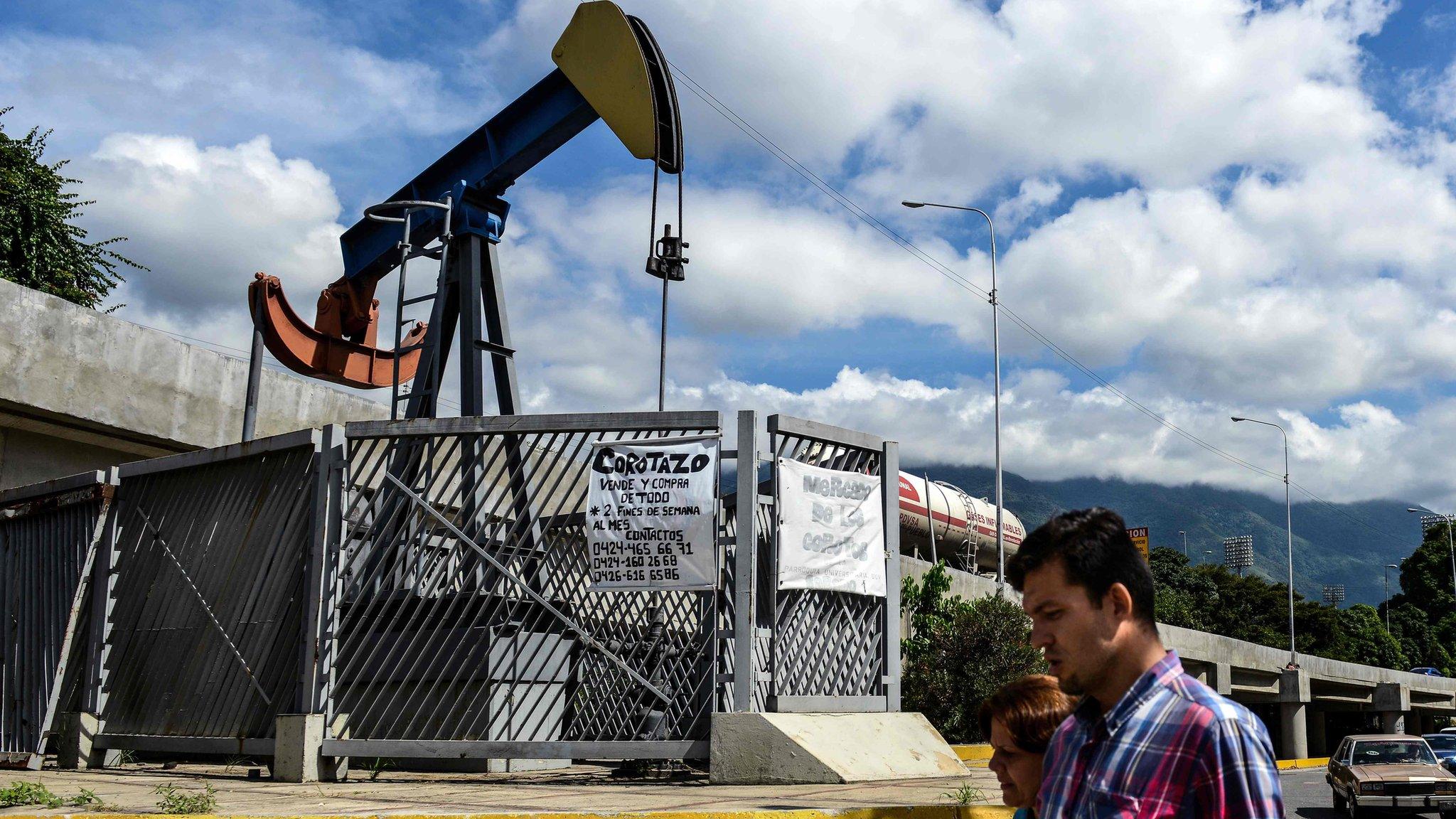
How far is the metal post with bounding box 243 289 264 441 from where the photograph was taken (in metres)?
17.0

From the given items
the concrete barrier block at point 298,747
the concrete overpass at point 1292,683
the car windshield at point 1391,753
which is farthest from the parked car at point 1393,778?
the concrete barrier block at point 298,747

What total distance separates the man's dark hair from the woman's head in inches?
25.7

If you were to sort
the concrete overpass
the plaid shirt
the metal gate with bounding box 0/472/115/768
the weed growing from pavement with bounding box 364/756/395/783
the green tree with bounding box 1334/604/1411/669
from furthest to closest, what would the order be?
1. the green tree with bounding box 1334/604/1411/669
2. the concrete overpass
3. the metal gate with bounding box 0/472/115/768
4. the weed growing from pavement with bounding box 364/756/395/783
5. the plaid shirt

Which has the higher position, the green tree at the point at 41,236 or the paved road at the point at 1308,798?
the green tree at the point at 41,236

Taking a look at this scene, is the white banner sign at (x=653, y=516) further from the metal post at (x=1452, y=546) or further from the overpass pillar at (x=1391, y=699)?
the metal post at (x=1452, y=546)

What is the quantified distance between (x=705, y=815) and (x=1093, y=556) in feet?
14.9

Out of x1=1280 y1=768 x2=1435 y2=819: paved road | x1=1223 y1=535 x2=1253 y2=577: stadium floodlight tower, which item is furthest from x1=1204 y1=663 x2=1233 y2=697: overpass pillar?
x1=1223 y1=535 x2=1253 y2=577: stadium floodlight tower

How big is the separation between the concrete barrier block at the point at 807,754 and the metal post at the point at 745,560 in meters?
A: 0.25

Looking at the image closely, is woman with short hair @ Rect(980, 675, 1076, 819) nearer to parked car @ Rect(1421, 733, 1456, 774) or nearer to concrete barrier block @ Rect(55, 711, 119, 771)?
concrete barrier block @ Rect(55, 711, 119, 771)

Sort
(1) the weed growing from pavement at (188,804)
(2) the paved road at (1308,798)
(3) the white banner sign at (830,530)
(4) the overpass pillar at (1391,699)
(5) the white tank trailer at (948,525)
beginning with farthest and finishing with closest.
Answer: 1. (4) the overpass pillar at (1391,699)
2. (5) the white tank trailer at (948,525)
3. (2) the paved road at (1308,798)
4. (3) the white banner sign at (830,530)
5. (1) the weed growing from pavement at (188,804)

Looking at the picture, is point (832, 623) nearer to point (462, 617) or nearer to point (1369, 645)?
point (462, 617)

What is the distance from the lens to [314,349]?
19031 millimetres

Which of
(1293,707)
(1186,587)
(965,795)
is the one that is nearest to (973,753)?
(965,795)

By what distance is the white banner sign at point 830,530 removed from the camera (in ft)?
31.5
